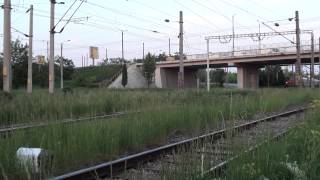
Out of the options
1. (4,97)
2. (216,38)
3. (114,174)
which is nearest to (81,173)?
(114,174)

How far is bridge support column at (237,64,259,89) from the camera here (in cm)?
11052

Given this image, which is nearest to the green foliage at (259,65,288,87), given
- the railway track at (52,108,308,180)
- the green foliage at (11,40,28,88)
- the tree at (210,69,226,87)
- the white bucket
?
the tree at (210,69,226,87)

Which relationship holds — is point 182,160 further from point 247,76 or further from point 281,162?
point 247,76

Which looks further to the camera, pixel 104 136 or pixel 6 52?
pixel 6 52

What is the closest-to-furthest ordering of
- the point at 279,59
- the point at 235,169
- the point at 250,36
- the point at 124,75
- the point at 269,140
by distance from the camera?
the point at 235,169, the point at 269,140, the point at 250,36, the point at 279,59, the point at 124,75

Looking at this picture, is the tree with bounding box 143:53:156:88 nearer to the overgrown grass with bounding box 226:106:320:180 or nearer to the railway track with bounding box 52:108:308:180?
the railway track with bounding box 52:108:308:180

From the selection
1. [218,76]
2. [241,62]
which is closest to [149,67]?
[241,62]

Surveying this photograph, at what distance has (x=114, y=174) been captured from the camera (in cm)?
970

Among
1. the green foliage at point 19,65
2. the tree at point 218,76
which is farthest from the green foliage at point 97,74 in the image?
the tree at point 218,76

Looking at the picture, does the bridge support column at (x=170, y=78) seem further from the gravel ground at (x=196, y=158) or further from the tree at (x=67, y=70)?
the gravel ground at (x=196, y=158)

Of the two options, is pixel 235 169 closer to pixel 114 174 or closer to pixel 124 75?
pixel 114 174

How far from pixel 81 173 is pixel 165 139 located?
256 inches

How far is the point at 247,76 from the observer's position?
115188 millimetres

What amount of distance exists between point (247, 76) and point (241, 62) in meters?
6.46
